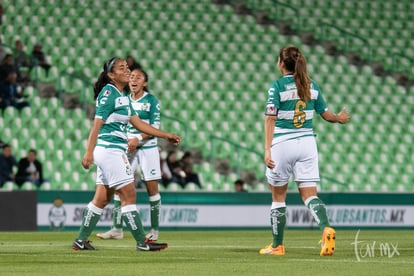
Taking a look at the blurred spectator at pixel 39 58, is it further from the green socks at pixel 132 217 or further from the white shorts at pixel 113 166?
the green socks at pixel 132 217

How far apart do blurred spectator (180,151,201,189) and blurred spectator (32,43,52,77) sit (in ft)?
15.0

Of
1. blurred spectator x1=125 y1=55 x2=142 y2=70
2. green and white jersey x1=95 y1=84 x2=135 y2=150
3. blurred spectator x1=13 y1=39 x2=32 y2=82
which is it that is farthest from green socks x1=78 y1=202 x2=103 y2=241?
blurred spectator x1=13 y1=39 x2=32 y2=82

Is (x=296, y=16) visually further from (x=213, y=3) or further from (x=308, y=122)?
(x=308, y=122)

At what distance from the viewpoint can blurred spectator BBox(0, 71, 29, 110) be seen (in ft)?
77.6

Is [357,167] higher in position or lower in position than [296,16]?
lower

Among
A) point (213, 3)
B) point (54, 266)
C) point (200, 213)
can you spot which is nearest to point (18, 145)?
point (200, 213)

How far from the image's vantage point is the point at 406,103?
2798 centimetres

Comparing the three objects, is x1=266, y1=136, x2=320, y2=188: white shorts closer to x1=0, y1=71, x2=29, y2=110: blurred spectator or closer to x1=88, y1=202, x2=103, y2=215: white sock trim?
x1=88, y1=202, x2=103, y2=215: white sock trim

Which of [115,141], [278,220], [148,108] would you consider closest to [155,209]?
[148,108]

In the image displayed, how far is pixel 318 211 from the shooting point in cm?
1172

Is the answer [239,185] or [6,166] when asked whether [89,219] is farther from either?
Result: [239,185]

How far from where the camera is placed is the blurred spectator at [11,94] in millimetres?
23641

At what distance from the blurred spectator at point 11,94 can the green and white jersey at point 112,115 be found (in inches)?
459

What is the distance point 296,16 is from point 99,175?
17.6m
